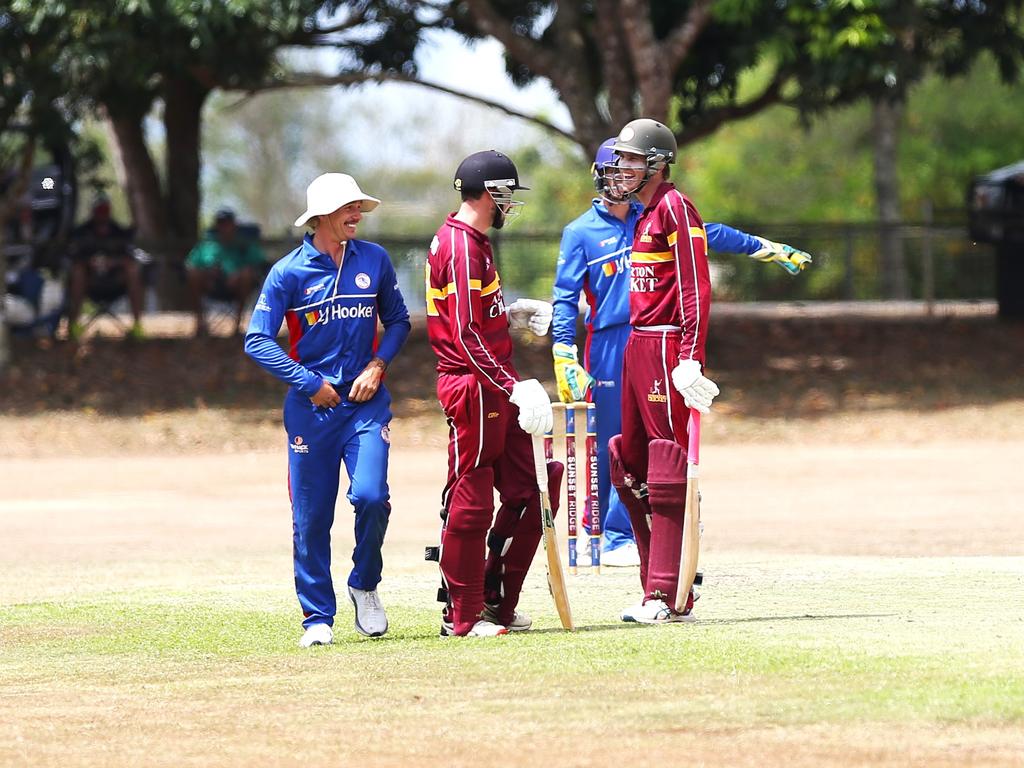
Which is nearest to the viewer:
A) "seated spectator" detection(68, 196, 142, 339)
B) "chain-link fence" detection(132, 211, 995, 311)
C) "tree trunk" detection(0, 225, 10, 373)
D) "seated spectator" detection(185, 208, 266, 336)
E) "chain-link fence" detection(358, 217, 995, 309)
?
"tree trunk" detection(0, 225, 10, 373)

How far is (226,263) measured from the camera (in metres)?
24.5

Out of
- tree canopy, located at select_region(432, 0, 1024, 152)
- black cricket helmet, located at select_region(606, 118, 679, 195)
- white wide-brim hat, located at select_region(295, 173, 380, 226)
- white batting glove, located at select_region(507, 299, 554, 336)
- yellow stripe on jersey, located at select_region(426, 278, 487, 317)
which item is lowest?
white batting glove, located at select_region(507, 299, 554, 336)

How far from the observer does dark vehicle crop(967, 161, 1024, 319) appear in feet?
86.9

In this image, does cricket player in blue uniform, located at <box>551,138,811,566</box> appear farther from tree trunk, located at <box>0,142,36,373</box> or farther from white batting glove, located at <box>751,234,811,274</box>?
tree trunk, located at <box>0,142,36,373</box>

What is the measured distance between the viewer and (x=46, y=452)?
2080 cm

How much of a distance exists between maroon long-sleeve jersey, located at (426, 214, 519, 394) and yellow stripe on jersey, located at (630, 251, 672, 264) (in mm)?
663

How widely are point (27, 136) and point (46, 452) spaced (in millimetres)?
5000

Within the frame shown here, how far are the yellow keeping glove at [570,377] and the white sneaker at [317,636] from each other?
7.79ft

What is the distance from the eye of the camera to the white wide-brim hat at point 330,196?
8102 mm

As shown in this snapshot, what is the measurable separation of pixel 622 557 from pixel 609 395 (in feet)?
3.16

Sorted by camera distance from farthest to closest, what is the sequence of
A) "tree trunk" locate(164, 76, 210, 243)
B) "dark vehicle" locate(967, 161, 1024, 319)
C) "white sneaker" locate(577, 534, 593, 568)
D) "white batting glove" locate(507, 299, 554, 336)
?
"tree trunk" locate(164, 76, 210, 243)
"dark vehicle" locate(967, 161, 1024, 319)
"white sneaker" locate(577, 534, 593, 568)
"white batting glove" locate(507, 299, 554, 336)

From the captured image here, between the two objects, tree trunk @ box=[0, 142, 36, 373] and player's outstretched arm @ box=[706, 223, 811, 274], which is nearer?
player's outstretched arm @ box=[706, 223, 811, 274]

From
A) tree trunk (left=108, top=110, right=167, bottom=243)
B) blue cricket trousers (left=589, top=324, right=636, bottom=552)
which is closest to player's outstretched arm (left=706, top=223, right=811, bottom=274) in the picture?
blue cricket trousers (left=589, top=324, right=636, bottom=552)

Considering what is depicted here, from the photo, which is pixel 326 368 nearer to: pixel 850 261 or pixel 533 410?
pixel 533 410
